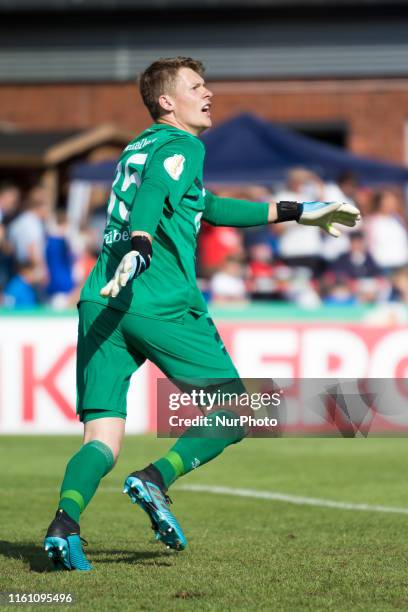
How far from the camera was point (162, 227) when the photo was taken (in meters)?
5.73

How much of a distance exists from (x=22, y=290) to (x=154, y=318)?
921 centimetres

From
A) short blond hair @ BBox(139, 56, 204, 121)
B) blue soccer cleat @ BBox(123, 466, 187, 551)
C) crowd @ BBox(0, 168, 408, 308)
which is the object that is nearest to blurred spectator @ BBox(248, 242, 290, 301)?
crowd @ BBox(0, 168, 408, 308)

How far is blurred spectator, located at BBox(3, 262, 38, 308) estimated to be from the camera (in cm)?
1463

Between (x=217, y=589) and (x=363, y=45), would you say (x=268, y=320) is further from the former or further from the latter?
(x=363, y=45)

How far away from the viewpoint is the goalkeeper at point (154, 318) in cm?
557

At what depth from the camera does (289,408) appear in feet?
19.8

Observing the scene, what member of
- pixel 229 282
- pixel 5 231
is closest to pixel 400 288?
pixel 229 282

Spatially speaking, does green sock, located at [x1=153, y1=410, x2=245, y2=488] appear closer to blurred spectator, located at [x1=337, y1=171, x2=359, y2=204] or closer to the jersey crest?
the jersey crest

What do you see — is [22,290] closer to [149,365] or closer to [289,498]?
[149,365]

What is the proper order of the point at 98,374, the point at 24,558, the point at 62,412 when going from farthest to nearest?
the point at 62,412
the point at 24,558
the point at 98,374

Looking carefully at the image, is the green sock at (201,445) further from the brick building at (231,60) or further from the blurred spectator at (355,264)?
the brick building at (231,60)

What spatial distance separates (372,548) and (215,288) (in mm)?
8784

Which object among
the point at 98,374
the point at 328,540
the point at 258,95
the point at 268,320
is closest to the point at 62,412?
the point at 268,320

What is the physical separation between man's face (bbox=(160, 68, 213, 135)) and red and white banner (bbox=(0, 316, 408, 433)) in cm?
710
